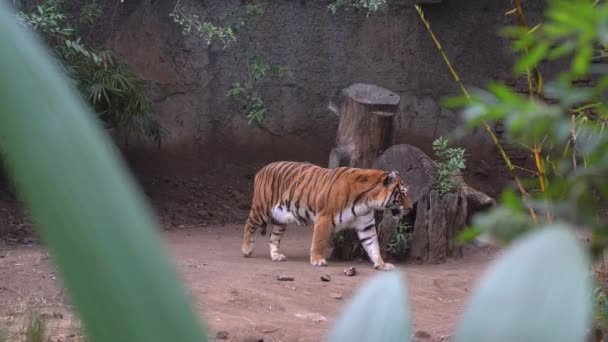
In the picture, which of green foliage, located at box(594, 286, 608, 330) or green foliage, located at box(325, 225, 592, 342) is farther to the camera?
green foliage, located at box(594, 286, 608, 330)

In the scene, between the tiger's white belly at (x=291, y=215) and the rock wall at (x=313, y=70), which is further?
the rock wall at (x=313, y=70)

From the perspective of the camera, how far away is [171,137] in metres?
9.71

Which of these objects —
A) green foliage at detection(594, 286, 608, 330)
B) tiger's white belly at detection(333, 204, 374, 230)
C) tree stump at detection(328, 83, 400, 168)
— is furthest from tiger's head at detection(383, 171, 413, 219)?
green foliage at detection(594, 286, 608, 330)

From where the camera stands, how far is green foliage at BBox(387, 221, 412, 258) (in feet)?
24.1

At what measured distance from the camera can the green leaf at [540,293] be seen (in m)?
0.43

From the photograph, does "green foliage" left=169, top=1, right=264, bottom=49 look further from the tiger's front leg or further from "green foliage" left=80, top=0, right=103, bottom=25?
the tiger's front leg

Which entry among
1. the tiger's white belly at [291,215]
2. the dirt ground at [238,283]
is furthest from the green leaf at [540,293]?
the tiger's white belly at [291,215]

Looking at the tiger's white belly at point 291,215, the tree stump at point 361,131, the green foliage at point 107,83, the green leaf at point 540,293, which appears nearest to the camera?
the green leaf at point 540,293

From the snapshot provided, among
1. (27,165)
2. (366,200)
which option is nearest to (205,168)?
(366,200)

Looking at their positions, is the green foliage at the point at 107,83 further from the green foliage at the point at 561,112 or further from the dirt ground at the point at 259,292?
the green foliage at the point at 561,112

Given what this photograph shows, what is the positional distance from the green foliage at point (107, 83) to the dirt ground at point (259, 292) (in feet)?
5.03

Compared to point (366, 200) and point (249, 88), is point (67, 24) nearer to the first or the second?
point (249, 88)

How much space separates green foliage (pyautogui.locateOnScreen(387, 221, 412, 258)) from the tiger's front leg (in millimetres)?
317

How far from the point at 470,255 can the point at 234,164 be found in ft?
10.6
